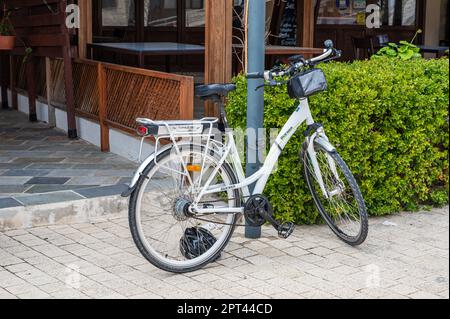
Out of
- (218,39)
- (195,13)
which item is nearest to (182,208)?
(218,39)

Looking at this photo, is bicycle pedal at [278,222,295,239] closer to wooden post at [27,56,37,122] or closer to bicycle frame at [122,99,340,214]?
bicycle frame at [122,99,340,214]

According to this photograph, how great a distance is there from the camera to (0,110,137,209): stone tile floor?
220 inches

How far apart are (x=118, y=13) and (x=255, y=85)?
7683 mm

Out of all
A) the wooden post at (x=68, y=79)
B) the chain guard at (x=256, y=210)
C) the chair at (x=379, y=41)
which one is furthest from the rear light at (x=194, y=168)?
the chair at (x=379, y=41)

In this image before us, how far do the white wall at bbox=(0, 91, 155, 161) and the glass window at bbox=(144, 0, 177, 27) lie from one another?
11.7ft

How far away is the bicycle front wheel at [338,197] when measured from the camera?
15.3 ft

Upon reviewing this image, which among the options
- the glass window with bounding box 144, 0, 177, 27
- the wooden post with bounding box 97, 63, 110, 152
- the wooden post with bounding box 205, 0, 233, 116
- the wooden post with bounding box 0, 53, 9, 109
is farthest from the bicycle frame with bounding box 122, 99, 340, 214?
the glass window with bounding box 144, 0, 177, 27

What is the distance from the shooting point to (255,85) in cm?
486

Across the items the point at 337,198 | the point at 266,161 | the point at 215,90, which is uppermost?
the point at 215,90

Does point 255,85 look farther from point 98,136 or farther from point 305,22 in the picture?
point 305,22

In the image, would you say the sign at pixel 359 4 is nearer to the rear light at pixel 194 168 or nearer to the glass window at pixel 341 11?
the glass window at pixel 341 11

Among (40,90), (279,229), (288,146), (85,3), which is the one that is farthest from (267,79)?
(40,90)

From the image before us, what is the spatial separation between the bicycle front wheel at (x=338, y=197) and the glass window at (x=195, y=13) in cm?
804

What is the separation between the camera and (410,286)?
4105 millimetres
